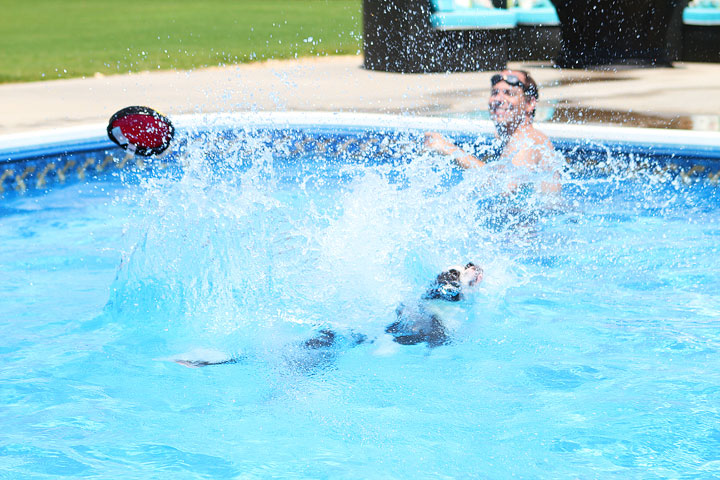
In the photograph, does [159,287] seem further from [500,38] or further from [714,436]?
[500,38]

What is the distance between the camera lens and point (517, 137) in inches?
191

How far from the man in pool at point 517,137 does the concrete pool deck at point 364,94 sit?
2.08m

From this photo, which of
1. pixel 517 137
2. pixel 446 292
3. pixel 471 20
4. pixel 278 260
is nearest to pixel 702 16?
pixel 471 20

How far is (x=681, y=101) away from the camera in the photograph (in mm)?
8133

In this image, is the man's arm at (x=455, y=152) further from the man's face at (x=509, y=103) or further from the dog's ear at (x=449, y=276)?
the dog's ear at (x=449, y=276)

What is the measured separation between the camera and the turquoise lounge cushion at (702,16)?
11.8m

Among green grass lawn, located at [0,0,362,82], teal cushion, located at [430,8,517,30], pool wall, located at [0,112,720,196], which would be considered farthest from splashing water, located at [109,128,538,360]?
green grass lawn, located at [0,0,362,82]

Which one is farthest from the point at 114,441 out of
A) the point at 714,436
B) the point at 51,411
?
the point at 714,436

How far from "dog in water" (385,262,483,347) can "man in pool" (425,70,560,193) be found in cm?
137

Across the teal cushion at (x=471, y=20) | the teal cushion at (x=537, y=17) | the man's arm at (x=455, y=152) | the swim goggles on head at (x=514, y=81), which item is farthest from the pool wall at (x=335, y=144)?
the teal cushion at (x=537, y=17)

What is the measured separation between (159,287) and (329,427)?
1.40 meters

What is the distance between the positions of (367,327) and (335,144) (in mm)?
3229

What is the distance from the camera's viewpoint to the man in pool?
15.2 feet

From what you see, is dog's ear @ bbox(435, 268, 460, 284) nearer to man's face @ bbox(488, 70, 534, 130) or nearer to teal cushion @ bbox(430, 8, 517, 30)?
man's face @ bbox(488, 70, 534, 130)
